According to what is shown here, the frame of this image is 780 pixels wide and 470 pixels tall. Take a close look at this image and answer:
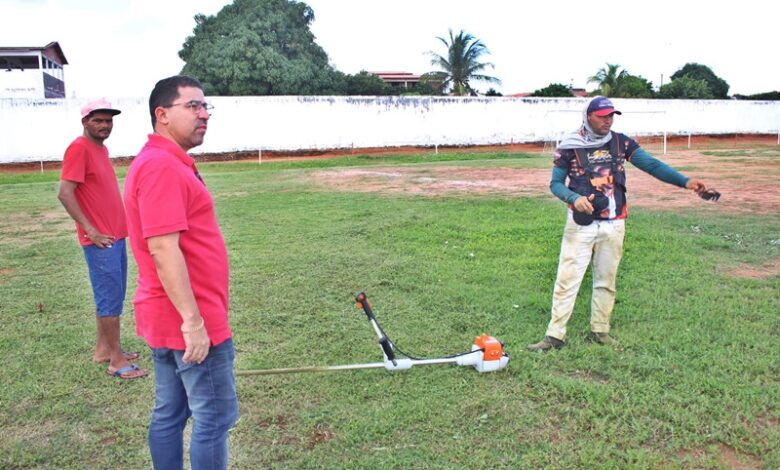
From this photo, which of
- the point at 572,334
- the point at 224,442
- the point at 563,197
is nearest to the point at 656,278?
the point at 572,334

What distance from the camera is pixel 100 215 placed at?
4.32 meters

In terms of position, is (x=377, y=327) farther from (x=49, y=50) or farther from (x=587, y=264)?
(x=49, y=50)

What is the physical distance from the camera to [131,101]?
95.1 ft

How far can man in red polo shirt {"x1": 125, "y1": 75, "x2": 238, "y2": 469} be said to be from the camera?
2.26 metres

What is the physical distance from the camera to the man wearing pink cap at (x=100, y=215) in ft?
13.7

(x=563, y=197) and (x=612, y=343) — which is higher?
(x=563, y=197)

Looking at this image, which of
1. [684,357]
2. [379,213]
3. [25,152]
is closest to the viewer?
[684,357]

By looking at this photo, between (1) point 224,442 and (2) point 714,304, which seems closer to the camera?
(1) point 224,442

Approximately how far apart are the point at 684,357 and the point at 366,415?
2.31 metres

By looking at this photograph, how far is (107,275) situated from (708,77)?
62.4 meters

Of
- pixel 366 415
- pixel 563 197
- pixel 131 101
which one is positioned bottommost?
pixel 366 415

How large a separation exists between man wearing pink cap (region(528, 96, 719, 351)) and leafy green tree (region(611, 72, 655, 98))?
45.3 m

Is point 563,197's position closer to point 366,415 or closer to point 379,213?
point 366,415

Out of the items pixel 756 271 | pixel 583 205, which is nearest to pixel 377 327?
pixel 583 205
